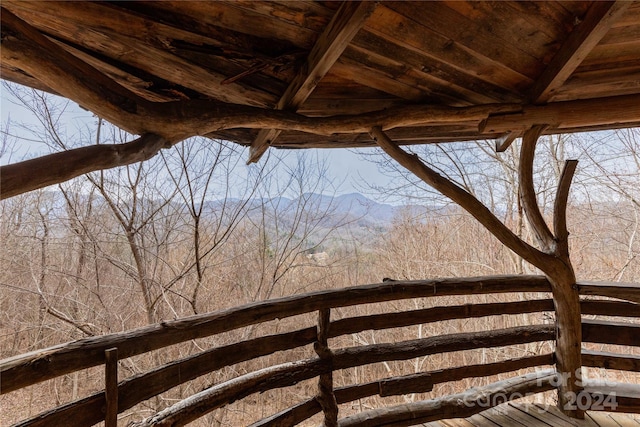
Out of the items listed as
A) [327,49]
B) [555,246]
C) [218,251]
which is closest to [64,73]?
[327,49]

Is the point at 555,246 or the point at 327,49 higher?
the point at 327,49

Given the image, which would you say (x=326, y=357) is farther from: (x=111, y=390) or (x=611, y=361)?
(x=611, y=361)

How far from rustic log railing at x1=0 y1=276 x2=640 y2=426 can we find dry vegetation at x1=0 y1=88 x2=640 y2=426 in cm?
143

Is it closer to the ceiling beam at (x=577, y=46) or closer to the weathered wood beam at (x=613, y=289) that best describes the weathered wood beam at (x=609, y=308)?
the weathered wood beam at (x=613, y=289)

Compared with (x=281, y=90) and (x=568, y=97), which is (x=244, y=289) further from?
(x=568, y=97)

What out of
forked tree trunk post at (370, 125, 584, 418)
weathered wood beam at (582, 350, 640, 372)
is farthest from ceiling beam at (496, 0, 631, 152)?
weathered wood beam at (582, 350, 640, 372)

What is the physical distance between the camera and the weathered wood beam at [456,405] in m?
2.10

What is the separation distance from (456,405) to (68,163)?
2481 millimetres

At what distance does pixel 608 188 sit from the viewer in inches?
230

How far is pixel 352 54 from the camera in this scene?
1754mm

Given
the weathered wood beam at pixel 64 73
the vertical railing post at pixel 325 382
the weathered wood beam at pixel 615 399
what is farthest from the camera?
the weathered wood beam at pixel 615 399

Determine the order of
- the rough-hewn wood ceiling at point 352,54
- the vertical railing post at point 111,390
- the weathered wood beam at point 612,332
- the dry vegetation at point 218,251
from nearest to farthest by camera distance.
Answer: the vertical railing post at point 111,390 → the rough-hewn wood ceiling at point 352,54 → the weathered wood beam at point 612,332 → the dry vegetation at point 218,251

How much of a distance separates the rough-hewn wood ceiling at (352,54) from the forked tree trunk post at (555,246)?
35 cm

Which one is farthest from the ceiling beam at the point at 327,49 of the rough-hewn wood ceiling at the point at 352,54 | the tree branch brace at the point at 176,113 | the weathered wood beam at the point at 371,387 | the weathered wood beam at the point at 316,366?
the weathered wood beam at the point at 371,387
